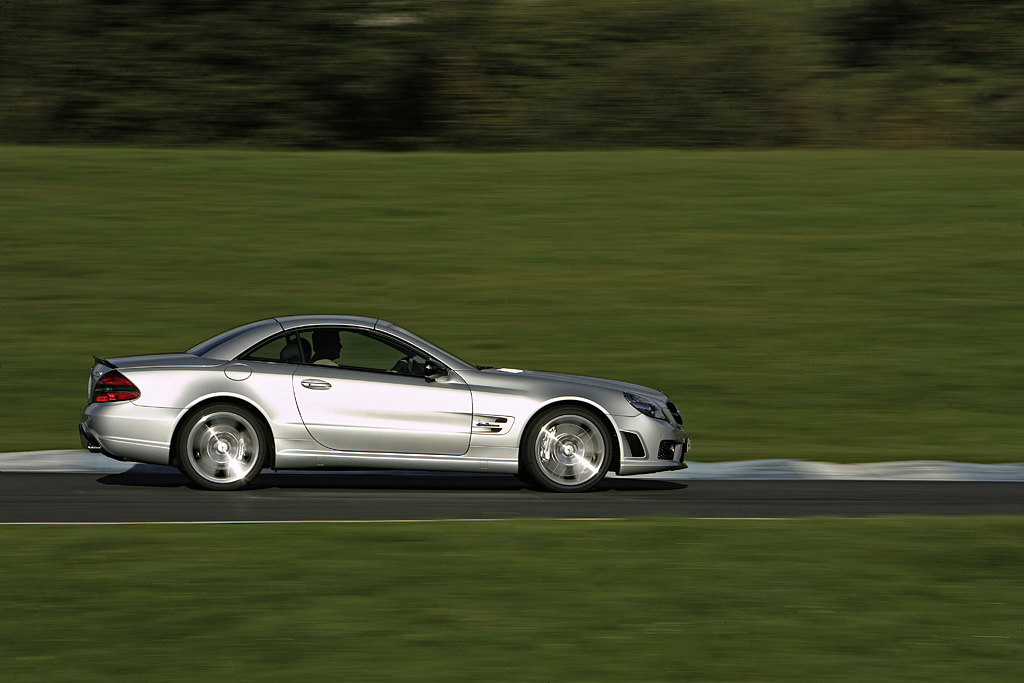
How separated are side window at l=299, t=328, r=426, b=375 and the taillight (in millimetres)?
1321

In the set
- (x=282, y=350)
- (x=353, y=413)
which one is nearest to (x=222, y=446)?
(x=282, y=350)

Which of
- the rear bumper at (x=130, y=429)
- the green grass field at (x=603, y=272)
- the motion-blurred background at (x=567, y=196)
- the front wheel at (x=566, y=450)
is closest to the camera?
the rear bumper at (x=130, y=429)

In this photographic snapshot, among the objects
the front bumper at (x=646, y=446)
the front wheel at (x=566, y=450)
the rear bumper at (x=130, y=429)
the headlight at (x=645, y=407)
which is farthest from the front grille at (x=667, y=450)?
the rear bumper at (x=130, y=429)

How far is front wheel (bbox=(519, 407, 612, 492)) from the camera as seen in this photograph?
10.1 m

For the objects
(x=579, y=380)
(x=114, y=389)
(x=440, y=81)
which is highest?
(x=440, y=81)

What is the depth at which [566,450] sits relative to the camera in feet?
33.3

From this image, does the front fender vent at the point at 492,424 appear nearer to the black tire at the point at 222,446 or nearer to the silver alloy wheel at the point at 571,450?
the silver alloy wheel at the point at 571,450

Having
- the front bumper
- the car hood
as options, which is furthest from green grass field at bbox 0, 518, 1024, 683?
the car hood

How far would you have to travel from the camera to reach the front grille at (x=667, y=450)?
10.2 metres

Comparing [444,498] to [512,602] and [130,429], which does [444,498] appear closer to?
[130,429]

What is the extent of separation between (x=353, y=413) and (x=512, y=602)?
3.81 meters

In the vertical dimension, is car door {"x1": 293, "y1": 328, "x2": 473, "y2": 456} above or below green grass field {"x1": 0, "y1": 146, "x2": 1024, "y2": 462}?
below

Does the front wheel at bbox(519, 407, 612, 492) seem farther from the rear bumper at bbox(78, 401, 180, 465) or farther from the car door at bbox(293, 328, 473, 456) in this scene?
the rear bumper at bbox(78, 401, 180, 465)

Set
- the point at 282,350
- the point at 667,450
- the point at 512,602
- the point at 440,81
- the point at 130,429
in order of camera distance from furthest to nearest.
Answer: the point at 440,81, the point at 667,450, the point at 282,350, the point at 130,429, the point at 512,602
